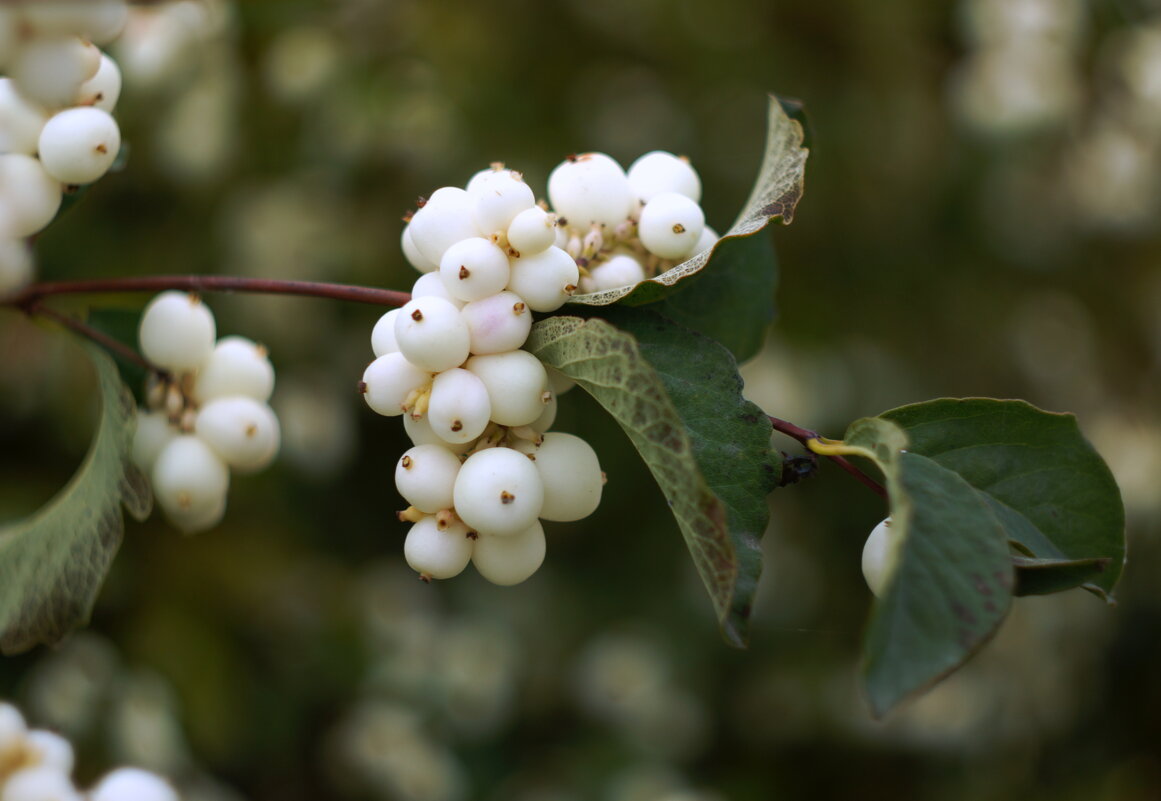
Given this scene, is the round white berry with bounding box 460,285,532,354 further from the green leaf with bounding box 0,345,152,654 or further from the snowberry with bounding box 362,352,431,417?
the green leaf with bounding box 0,345,152,654

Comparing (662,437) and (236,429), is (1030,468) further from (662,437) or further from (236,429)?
(236,429)

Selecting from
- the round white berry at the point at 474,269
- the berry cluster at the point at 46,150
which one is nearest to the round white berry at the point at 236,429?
the berry cluster at the point at 46,150

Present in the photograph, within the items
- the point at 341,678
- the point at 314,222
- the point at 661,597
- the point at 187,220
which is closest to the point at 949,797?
the point at 661,597

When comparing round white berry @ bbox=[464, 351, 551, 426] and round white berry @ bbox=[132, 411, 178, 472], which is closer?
round white berry @ bbox=[464, 351, 551, 426]

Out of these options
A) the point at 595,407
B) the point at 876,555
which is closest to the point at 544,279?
the point at 876,555

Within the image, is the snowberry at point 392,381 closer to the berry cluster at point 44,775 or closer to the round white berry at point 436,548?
the round white berry at point 436,548

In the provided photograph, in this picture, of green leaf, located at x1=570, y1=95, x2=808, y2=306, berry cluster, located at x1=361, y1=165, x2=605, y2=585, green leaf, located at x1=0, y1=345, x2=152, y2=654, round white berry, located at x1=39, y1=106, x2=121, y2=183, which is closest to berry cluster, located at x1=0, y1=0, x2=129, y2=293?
round white berry, located at x1=39, y1=106, x2=121, y2=183

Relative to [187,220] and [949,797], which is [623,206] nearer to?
[187,220]
